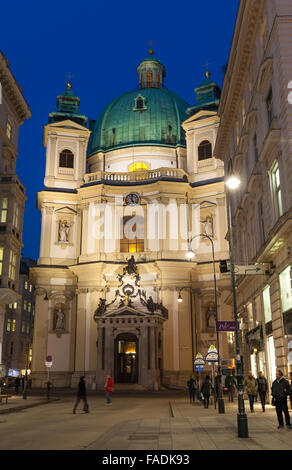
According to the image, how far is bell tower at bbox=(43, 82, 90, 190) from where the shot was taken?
62188mm

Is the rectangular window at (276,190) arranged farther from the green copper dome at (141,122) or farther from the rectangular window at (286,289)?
the green copper dome at (141,122)

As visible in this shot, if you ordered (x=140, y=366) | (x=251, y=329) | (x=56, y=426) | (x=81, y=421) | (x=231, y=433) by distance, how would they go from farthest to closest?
(x=140, y=366)
(x=251, y=329)
(x=81, y=421)
(x=56, y=426)
(x=231, y=433)

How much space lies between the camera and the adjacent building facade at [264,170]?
22.4m

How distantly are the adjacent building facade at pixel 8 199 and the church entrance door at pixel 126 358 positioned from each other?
11317 mm

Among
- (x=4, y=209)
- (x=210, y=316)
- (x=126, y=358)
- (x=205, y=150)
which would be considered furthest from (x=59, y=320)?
(x=205, y=150)

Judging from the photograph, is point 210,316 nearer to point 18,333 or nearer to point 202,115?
point 202,115

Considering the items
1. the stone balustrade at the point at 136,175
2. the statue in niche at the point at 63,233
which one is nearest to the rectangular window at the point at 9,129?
the stone balustrade at the point at 136,175

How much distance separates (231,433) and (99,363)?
3532 centimetres

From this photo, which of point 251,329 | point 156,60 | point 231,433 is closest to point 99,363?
point 251,329

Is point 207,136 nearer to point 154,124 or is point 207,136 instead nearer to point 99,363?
point 154,124

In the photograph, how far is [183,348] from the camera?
52000 mm

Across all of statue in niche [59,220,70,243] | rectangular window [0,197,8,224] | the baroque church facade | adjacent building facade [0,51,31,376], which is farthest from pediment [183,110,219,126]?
rectangular window [0,197,8,224]

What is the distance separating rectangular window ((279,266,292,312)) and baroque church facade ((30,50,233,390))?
25526 millimetres

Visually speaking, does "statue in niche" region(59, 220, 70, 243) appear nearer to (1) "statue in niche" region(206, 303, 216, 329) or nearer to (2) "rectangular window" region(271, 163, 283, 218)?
(1) "statue in niche" region(206, 303, 216, 329)
